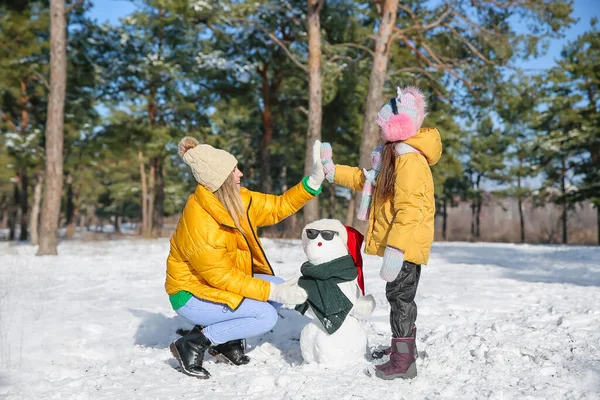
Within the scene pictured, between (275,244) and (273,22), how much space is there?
6.22 metres

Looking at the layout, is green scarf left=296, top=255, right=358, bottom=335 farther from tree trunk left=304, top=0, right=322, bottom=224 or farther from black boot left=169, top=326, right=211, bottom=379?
tree trunk left=304, top=0, right=322, bottom=224

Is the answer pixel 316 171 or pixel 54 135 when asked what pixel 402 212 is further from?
pixel 54 135

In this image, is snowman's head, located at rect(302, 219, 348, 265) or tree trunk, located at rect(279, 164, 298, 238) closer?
snowman's head, located at rect(302, 219, 348, 265)

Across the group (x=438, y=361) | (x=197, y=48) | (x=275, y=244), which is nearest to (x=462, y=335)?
(x=438, y=361)

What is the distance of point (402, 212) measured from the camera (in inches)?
121

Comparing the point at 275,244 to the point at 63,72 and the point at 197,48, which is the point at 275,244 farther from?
the point at 197,48

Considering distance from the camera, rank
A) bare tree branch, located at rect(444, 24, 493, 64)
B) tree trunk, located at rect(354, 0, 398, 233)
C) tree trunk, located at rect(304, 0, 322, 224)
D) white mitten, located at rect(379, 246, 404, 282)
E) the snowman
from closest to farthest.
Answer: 1. white mitten, located at rect(379, 246, 404, 282)
2. the snowman
3. tree trunk, located at rect(354, 0, 398, 233)
4. tree trunk, located at rect(304, 0, 322, 224)
5. bare tree branch, located at rect(444, 24, 493, 64)

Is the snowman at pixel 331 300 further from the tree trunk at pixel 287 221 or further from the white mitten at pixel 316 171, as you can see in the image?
the tree trunk at pixel 287 221

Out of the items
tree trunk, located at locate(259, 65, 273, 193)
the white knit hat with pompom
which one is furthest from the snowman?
tree trunk, located at locate(259, 65, 273, 193)

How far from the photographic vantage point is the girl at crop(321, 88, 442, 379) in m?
3.05

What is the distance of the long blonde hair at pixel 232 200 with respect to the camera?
11.0 ft

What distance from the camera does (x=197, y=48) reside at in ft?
56.7

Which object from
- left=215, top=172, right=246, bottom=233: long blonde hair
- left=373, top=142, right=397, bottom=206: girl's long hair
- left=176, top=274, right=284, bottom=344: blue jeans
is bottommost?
left=176, top=274, right=284, bottom=344: blue jeans

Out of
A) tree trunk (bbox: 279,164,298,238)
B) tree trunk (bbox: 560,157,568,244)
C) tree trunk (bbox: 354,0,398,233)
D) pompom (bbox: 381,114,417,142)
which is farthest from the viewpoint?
tree trunk (bbox: 560,157,568,244)
